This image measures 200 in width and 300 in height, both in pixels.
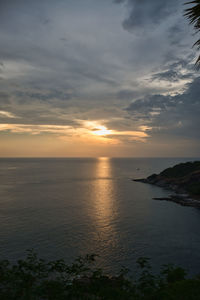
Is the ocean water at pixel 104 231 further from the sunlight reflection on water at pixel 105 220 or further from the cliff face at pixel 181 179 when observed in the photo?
the cliff face at pixel 181 179

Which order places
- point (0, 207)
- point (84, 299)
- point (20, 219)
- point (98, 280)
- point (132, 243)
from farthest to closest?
point (0, 207)
point (20, 219)
point (132, 243)
point (98, 280)
point (84, 299)

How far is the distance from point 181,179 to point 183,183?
8.55m

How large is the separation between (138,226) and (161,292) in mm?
31090

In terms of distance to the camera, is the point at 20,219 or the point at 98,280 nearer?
the point at 98,280

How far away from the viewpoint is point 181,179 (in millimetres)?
108000

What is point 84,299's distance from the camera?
17281 mm

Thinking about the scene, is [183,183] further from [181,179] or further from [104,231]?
[104,231]

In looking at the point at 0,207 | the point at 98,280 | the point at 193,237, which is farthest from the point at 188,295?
the point at 0,207

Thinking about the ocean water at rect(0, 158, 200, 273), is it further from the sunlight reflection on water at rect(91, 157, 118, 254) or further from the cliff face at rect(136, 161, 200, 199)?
the cliff face at rect(136, 161, 200, 199)

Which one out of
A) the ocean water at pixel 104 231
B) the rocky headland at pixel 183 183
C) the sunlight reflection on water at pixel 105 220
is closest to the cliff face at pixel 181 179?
the rocky headland at pixel 183 183

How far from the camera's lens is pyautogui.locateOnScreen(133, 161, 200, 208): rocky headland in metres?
75.7

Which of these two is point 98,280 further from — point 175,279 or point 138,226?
point 138,226

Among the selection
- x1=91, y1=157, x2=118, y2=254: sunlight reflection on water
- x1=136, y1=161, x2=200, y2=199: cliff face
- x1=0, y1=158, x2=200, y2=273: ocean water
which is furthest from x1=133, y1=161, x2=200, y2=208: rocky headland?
x1=91, y1=157, x2=118, y2=254: sunlight reflection on water

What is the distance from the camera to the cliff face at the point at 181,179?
92.8m
